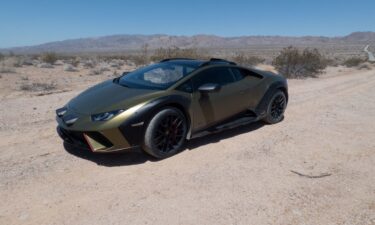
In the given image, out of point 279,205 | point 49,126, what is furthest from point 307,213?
point 49,126

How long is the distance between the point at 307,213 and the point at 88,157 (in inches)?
119

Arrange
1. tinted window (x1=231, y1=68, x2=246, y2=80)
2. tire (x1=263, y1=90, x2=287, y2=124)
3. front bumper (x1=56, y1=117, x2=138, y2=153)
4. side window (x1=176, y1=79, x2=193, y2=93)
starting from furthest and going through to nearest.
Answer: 1. tire (x1=263, y1=90, x2=287, y2=124)
2. tinted window (x1=231, y1=68, x2=246, y2=80)
3. side window (x1=176, y1=79, x2=193, y2=93)
4. front bumper (x1=56, y1=117, x2=138, y2=153)

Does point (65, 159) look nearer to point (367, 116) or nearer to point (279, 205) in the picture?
point (279, 205)

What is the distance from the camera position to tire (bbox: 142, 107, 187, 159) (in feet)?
16.3

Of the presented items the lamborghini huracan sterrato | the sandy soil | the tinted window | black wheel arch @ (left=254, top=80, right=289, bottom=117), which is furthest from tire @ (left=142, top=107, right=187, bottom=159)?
black wheel arch @ (left=254, top=80, right=289, bottom=117)

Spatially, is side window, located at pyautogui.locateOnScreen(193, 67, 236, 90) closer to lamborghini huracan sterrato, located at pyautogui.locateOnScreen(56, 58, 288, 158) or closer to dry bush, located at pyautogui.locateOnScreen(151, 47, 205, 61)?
lamborghini huracan sterrato, located at pyautogui.locateOnScreen(56, 58, 288, 158)

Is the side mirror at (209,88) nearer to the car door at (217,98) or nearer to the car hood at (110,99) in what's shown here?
the car door at (217,98)

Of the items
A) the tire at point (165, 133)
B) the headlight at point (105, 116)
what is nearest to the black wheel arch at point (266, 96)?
the tire at point (165, 133)

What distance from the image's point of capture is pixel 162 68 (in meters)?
6.17

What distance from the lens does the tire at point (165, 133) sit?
495cm

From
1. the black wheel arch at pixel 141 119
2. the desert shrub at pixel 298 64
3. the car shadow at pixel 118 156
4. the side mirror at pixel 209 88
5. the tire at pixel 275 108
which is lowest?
the desert shrub at pixel 298 64

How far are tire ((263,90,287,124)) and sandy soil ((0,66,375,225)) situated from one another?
0.90 feet

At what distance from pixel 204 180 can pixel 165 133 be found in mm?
975

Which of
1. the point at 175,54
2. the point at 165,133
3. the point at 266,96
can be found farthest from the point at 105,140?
the point at 175,54
